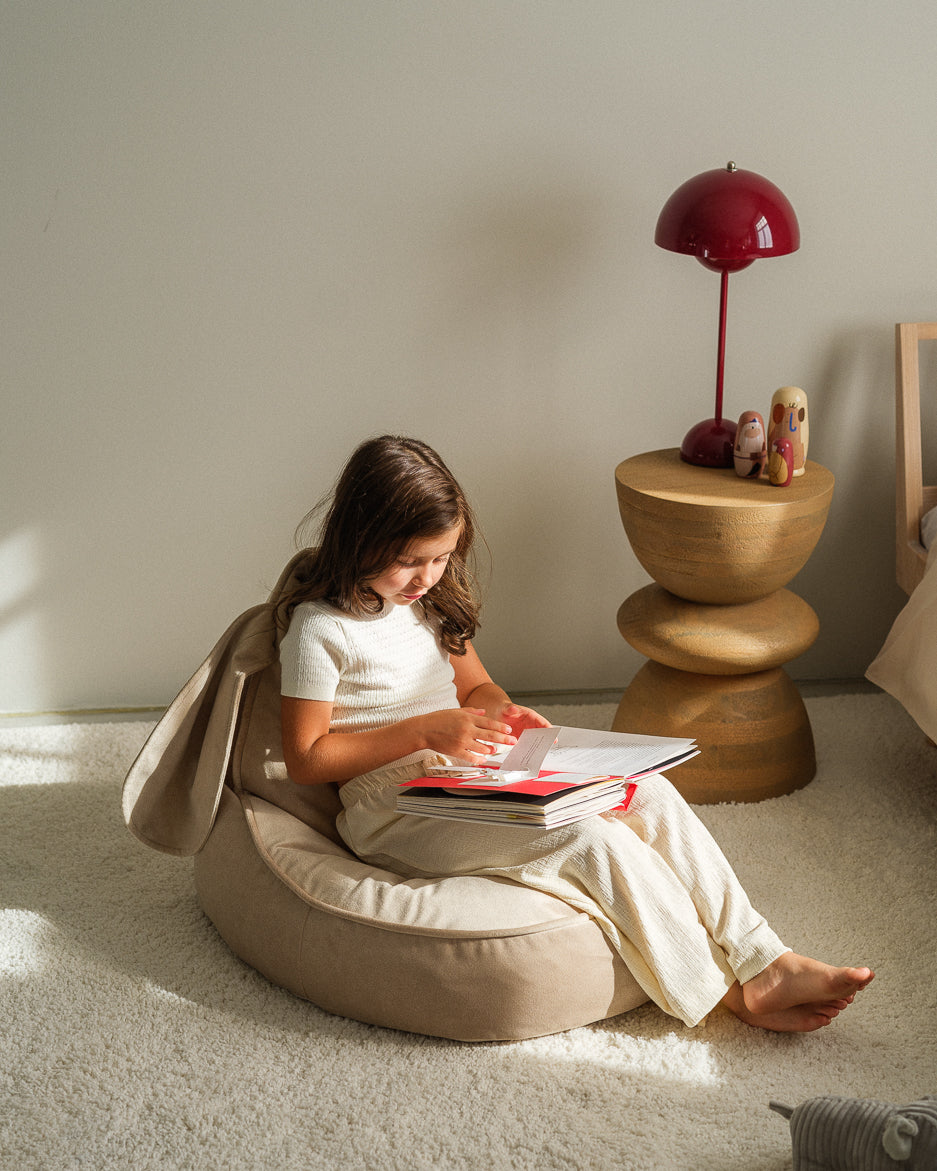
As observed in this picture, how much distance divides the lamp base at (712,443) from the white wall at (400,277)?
0.27m

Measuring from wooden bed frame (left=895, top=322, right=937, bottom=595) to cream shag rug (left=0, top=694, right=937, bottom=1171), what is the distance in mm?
653

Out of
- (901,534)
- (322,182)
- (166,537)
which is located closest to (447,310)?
(322,182)

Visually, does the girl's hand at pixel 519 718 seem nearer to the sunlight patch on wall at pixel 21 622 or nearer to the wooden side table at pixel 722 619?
the wooden side table at pixel 722 619

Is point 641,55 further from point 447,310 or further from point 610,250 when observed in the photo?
point 447,310

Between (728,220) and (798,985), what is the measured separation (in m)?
1.27

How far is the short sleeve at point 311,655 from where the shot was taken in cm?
162

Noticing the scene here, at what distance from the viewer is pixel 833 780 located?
2.24 m

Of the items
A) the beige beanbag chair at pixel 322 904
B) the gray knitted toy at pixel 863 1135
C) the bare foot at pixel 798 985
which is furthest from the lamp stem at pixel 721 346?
the gray knitted toy at pixel 863 1135

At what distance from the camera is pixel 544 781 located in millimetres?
1449

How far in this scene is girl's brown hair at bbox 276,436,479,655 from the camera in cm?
157

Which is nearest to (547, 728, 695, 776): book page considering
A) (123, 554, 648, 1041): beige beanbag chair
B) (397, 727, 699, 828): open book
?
(397, 727, 699, 828): open book

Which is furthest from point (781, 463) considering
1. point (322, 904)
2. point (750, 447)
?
point (322, 904)

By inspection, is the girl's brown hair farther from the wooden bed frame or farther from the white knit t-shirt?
the wooden bed frame

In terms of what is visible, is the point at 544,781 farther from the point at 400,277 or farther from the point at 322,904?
the point at 400,277
